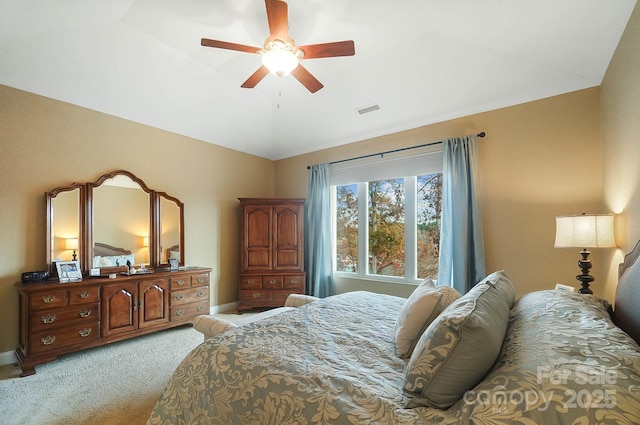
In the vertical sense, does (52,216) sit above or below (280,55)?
below

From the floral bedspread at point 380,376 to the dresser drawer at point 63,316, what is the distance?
6.83ft

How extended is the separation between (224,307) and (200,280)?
0.93 metres

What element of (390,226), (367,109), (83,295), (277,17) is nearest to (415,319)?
(277,17)

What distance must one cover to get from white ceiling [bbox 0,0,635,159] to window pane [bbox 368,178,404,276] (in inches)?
34.7

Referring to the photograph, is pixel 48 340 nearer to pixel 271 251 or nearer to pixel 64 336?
pixel 64 336

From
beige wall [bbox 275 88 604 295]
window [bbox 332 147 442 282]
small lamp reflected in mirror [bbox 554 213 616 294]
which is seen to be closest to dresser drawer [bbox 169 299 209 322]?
window [bbox 332 147 442 282]

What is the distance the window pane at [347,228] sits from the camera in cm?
435

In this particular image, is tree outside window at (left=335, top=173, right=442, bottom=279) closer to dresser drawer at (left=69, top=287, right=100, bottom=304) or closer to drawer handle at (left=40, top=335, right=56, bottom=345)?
dresser drawer at (left=69, top=287, right=100, bottom=304)

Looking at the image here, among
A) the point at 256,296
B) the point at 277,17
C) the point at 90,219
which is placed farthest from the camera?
the point at 256,296

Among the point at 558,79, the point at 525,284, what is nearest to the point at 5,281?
the point at 525,284

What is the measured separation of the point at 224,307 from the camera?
4461 millimetres

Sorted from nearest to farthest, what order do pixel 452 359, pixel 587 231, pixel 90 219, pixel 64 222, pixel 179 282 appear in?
1. pixel 452 359
2. pixel 587 231
3. pixel 64 222
4. pixel 90 219
5. pixel 179 282

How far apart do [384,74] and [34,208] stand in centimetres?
393

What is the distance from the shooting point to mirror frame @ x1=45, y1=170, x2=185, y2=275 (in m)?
2.92
